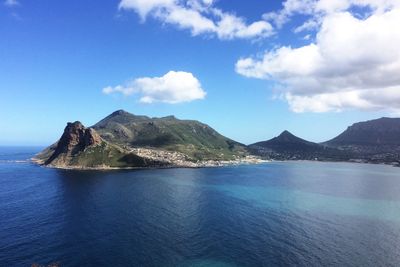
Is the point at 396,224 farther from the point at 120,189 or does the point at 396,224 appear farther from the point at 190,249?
the point at 120,189

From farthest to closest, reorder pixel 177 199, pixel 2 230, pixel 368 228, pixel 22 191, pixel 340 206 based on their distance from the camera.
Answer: pixel 22 191 → pixel 177 199 → pixel 340 206 → pixel 368 228 → pixel 2 230

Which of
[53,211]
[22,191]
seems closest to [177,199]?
[53,211]

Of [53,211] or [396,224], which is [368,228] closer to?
[396,224]

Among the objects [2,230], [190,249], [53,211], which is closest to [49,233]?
[2,230]

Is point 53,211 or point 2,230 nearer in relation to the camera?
point 2,230

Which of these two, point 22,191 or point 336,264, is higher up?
point 22,191

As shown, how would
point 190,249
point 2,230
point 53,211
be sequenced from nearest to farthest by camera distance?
1. point 190,249
2. point 2,230
3. point 53,211

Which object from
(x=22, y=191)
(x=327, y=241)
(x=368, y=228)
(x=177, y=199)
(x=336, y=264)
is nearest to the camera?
(x=336, y=264)
